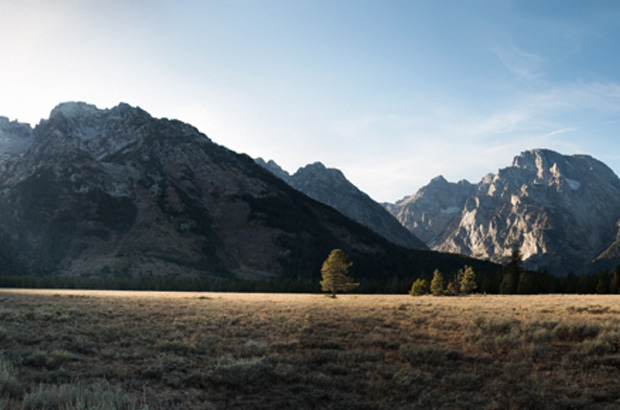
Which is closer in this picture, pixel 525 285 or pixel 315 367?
pixel 315 367

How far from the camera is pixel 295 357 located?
14758mm

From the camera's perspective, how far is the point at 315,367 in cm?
1380

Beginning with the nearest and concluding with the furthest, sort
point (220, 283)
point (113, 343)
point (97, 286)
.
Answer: point (113, 343) < point (97, 286) < point (220, 283)

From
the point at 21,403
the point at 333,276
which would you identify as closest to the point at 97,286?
the point at 333,276

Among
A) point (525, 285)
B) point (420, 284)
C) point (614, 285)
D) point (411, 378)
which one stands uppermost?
point (614, 285)

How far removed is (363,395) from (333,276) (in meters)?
55.4

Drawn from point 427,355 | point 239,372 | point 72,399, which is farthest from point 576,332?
point 72,399

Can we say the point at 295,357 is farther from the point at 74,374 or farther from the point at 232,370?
the point at 74,374

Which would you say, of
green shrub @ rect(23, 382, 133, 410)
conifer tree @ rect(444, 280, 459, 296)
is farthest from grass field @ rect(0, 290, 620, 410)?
conifer tree @ rect(444, 280, 459, 296)

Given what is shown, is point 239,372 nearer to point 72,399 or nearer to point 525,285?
point 72,399

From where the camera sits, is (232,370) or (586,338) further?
(586,338)

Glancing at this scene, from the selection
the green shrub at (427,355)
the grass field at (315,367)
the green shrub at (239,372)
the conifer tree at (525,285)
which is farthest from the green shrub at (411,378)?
the conifer tree at (525,285)

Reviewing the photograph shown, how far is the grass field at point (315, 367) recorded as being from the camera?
10172mm

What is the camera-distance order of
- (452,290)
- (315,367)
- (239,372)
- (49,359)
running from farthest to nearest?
(452,290) → (315,367) → (49,359) → (239,372)
